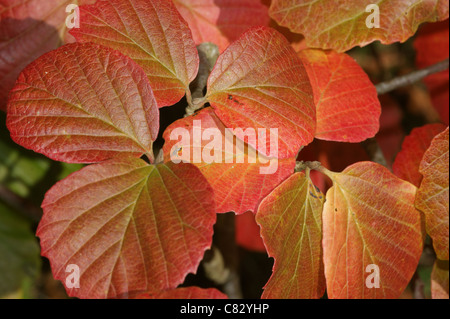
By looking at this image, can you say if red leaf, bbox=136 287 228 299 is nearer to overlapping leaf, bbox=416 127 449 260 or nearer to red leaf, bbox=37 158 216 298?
red leaf, bbox=37 158 216 298

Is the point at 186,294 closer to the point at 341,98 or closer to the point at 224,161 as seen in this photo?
the point at 224,161

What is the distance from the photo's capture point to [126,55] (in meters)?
0.47

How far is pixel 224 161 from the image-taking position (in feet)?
1.61

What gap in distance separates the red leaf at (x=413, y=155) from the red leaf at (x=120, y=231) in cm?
33

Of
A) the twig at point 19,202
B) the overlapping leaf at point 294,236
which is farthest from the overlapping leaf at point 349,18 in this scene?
the twig at point 19,202

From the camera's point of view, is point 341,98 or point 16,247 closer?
point 341,98

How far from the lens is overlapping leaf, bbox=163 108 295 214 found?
18.4 inches

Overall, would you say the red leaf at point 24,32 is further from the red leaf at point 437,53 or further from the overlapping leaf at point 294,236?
the red leaf at point 437,53

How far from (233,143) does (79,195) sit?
18 cm

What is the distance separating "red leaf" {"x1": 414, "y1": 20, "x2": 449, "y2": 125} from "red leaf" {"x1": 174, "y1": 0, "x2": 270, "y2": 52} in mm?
423

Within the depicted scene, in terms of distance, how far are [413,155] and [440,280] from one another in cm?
18

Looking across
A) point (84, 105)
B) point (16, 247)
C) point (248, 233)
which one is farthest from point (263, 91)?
point (16, 247)
